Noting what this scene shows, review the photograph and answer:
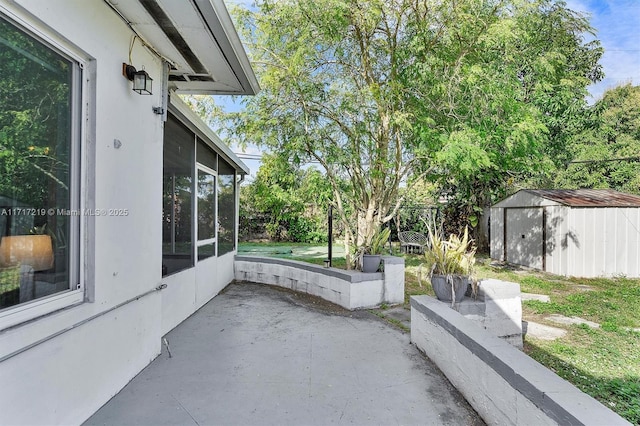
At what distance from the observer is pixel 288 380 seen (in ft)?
9.70

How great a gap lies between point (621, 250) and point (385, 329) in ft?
25.7

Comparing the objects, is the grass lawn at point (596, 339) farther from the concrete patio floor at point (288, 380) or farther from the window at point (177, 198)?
the window at point (177, 198)

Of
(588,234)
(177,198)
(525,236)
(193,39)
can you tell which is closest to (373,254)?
(177,198)

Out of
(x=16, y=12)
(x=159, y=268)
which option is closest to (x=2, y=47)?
(x=16, y=12)

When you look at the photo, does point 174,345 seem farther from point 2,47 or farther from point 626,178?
point 626,178

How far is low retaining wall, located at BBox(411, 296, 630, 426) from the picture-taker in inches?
62.6

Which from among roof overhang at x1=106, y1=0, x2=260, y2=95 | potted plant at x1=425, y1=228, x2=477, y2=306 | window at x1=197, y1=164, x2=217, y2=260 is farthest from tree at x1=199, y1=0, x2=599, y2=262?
roof overhang at x1=106, y1=0, x2=260, y2=95

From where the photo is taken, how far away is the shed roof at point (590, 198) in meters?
8.62

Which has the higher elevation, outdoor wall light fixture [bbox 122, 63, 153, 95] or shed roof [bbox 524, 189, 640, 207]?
outdoor wall light fixture [bbox 122, 63, 153, 95]

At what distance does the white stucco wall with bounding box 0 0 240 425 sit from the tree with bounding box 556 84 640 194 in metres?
17.6

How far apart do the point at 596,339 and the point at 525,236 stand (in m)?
6.42

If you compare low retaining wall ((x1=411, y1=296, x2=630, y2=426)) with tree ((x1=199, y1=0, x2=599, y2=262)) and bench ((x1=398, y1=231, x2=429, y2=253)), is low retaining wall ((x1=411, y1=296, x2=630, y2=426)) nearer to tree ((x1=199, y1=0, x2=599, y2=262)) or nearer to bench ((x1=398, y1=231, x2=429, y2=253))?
tree ((x1=199, y1=0, x2=599, y2=262))

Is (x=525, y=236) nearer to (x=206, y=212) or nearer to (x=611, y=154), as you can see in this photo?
(x=206, y=212)

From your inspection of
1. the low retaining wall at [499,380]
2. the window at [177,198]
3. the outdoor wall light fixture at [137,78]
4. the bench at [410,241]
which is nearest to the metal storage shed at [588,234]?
the bench at [410,241]
